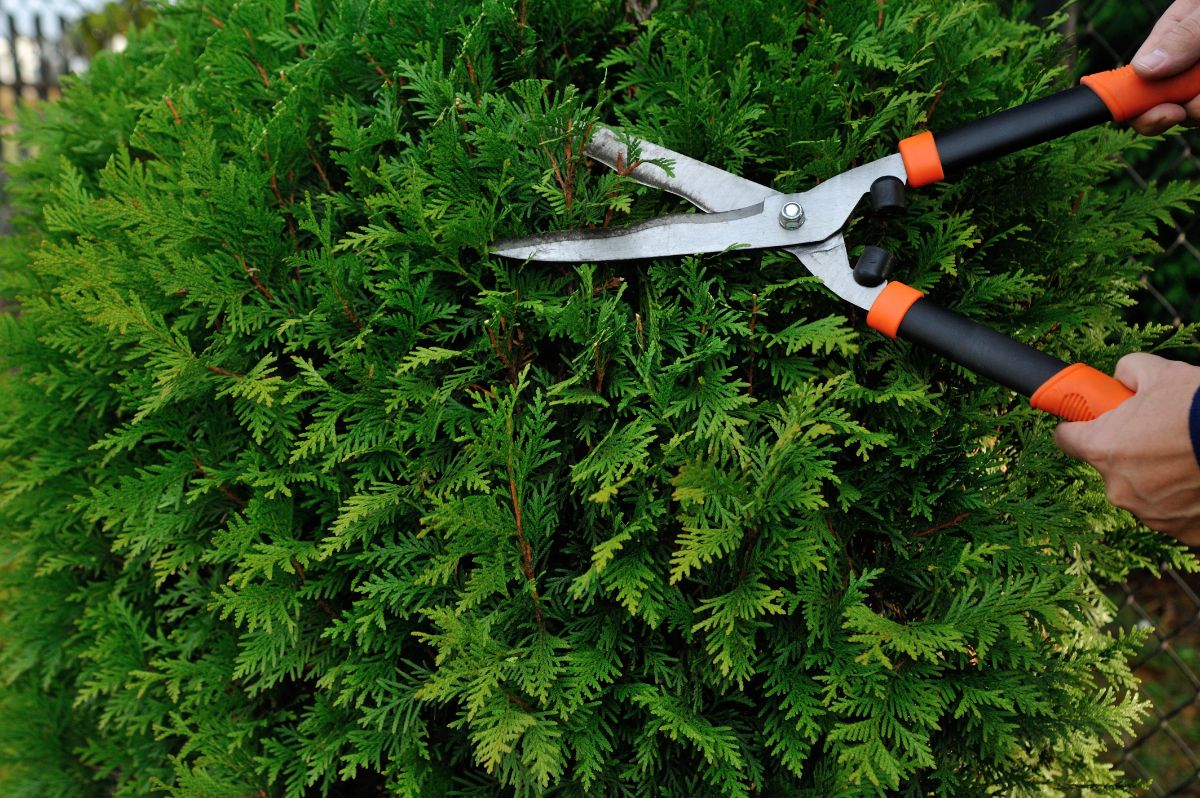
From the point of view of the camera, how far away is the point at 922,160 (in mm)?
1593

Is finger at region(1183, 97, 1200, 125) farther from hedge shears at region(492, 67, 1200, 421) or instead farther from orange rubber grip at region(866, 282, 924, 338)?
orange rubber grip at region(866, 282, 924, 338)

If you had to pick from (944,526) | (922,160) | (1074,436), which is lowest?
(944,526)

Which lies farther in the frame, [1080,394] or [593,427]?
[593,427]

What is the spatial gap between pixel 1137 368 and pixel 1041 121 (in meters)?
0.52

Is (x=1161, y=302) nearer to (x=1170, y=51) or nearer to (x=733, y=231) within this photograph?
(x=1170, y=51)

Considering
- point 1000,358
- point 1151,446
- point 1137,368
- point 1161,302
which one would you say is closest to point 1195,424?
point 1151,446

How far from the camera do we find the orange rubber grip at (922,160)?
159 centimetres

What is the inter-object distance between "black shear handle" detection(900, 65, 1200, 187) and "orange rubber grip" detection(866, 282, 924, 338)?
0.24 metres

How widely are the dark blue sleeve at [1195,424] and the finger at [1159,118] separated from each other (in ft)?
2.37

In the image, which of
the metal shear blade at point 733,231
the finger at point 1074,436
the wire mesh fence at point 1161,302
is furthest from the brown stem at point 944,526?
the wire mesh fence at point 1161,302

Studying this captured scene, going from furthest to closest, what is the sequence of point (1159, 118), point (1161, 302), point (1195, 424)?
point (1161, 302), point (1159, 118), point (1195, 424)

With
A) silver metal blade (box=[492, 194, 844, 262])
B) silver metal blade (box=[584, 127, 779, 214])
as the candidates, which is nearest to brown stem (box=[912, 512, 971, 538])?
silver metal blade (box=[492, 194, 844, 262])

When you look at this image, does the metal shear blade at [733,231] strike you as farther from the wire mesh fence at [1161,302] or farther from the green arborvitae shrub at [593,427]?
Result: the wire mesh fence at [1161,302]

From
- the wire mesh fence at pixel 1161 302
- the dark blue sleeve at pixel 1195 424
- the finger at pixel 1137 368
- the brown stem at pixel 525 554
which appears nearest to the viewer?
the dark blue sleeve at pixel 1195 424
